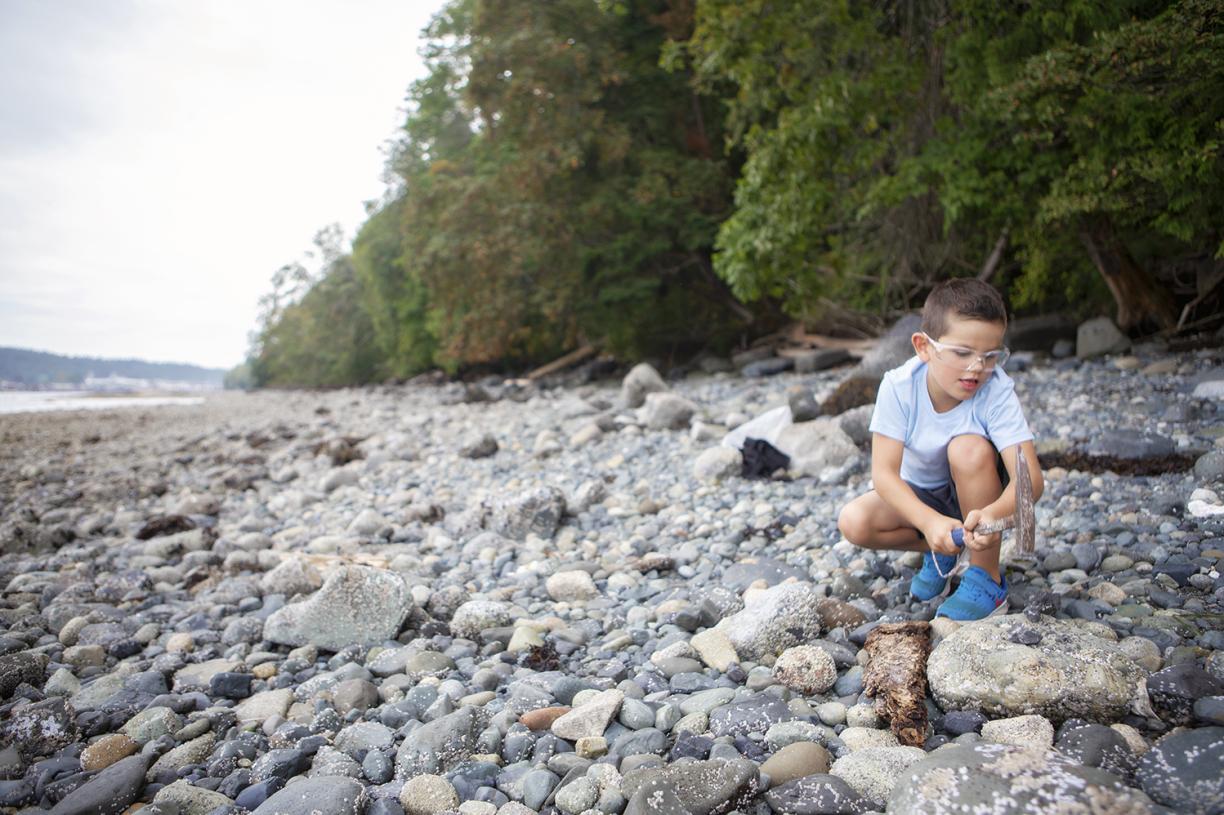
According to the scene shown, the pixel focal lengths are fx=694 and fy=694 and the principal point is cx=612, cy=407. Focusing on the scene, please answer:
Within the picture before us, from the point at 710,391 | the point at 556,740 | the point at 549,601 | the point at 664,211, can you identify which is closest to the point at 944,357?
the point at 556,740

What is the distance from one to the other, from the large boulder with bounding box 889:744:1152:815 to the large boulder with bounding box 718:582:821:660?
100 cm

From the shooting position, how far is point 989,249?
1044 cm

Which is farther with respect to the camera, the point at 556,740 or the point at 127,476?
the point at 127,476

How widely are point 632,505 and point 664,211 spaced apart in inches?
368

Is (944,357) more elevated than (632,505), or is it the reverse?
(944,357)

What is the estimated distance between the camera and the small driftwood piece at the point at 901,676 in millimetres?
2191

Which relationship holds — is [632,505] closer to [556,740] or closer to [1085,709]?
[556,740]

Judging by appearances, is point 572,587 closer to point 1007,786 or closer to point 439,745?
point 439,745

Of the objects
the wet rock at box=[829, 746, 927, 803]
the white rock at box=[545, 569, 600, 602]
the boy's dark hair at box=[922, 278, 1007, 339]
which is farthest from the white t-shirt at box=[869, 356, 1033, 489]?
the white rock at box=[545, 569, 600, 602]

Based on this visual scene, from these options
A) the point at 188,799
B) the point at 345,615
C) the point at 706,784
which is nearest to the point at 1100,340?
the point at 706,784

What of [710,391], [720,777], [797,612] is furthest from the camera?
[710,391]

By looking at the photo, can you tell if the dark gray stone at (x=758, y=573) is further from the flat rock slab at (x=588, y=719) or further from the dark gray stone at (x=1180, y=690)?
the dark gray stone at (x=1180, y=690)

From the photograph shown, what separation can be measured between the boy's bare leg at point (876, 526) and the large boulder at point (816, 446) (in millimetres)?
2250

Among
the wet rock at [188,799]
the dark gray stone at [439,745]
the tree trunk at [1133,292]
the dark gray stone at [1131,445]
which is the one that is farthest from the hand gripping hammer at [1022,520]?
the tree trunk at [1133,292]
